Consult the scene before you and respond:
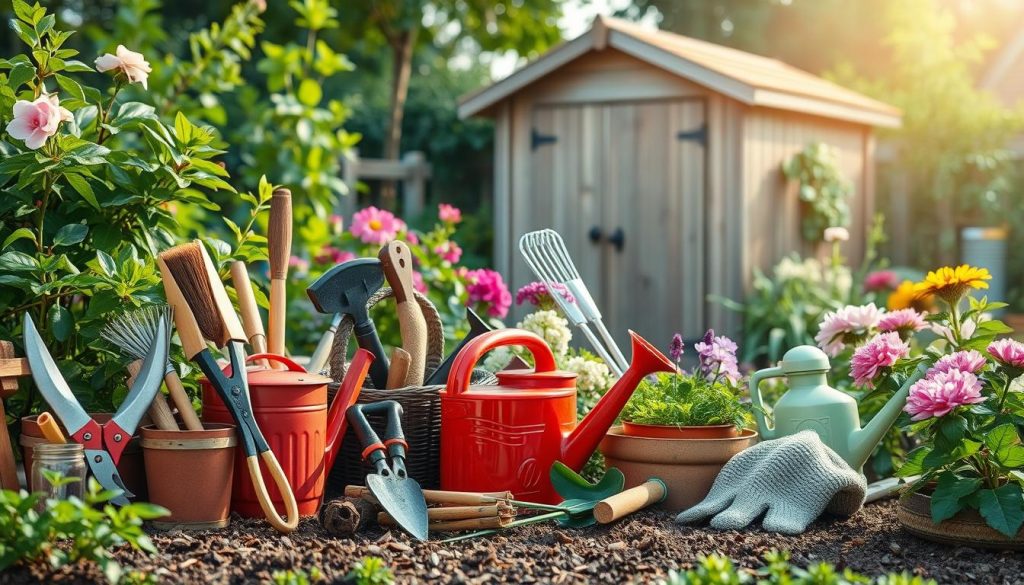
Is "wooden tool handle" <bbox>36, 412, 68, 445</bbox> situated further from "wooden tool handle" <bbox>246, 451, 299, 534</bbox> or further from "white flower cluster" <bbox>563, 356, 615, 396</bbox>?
"white flower cluster" <bbox>563, 356, 615, 396</bbox>

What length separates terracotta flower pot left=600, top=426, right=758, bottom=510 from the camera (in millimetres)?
2748

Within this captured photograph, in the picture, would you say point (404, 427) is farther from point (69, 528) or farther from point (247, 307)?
point (69, 528)

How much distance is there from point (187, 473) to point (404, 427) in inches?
22.9

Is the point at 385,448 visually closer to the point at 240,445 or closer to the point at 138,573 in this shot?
the point at 240,445

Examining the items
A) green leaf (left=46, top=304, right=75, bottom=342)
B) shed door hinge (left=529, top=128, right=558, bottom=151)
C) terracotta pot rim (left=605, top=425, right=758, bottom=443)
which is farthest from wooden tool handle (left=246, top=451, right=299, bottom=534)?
shed door hinge (left=529, top=128, right=558, bottom=151)

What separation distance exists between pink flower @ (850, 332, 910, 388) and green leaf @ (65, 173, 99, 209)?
75.2 inches

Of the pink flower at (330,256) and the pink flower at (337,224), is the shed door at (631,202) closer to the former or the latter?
the pink flower at (337,224)

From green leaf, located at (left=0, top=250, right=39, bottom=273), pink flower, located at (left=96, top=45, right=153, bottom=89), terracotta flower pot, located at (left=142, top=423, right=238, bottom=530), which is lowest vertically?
terracotta flower pot, located at (left=142, top=423, right=238, bottom=530)

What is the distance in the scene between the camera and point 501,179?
7.12 meters

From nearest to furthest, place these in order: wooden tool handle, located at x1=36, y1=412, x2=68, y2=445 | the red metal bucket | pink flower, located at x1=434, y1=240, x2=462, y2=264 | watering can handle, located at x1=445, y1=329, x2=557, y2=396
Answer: wooden tool handle, located at x1=36, y1=412, x2=68, y2=445 < the red metal bucket < watering can handle, located at x1=445, y1=329, x2=557, y2=396 < pink flower, located at x1=434, y1=240, x2=462, y2=264

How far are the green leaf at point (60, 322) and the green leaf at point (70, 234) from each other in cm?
16

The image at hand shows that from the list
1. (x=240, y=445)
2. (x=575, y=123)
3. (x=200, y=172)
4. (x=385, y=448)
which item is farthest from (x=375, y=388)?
(x=575, y=123)

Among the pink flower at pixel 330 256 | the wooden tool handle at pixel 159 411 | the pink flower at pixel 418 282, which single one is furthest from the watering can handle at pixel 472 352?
the pink flower at pixel 330 256

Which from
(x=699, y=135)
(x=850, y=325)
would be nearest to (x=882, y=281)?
(x=699, y=135)
